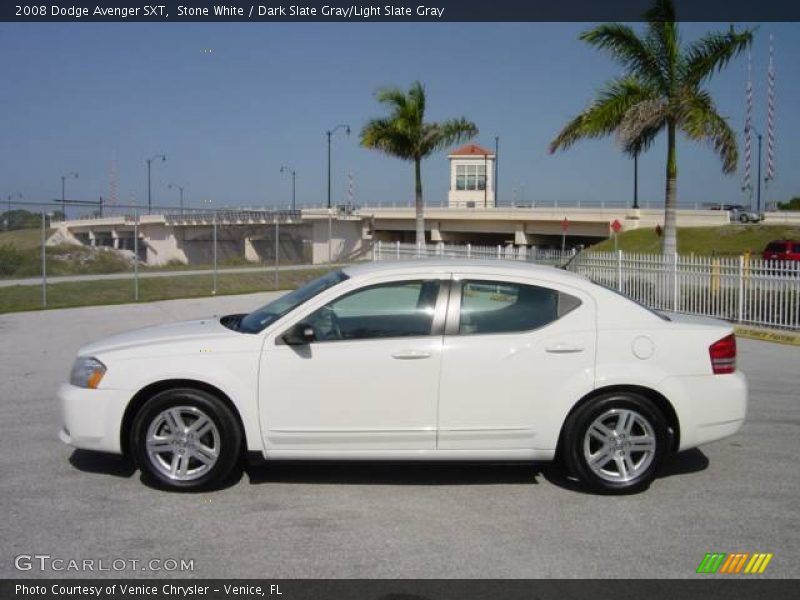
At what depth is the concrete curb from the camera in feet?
47.0

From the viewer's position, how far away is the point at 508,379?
550 cm

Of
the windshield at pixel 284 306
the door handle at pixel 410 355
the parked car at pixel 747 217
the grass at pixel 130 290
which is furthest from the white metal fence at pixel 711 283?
the parked car at pixel 747 217

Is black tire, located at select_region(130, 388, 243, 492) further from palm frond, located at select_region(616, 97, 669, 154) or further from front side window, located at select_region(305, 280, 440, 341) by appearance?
palm frond, located at select_region(616, 97, 669, 154)

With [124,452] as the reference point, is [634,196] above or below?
above

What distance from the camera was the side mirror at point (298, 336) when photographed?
5.47m

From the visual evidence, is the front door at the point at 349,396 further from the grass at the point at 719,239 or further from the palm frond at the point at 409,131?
the grass at the point at 719,239

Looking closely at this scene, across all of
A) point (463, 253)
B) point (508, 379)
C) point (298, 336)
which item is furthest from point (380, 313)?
point (463, 253)

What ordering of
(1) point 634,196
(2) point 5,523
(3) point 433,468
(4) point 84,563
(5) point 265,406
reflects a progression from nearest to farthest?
(4) point 84,563
(2) point 5,523
(5) point 265,406
(3) point 433,468
(1) point 634,196

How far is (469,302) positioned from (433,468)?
4.33ft

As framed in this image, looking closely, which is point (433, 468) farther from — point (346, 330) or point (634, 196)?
point (634, 196)

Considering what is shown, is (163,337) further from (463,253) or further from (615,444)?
(463,253)

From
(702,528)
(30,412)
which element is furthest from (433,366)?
(30,412)

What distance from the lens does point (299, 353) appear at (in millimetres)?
5500

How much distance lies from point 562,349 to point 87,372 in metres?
3.16
